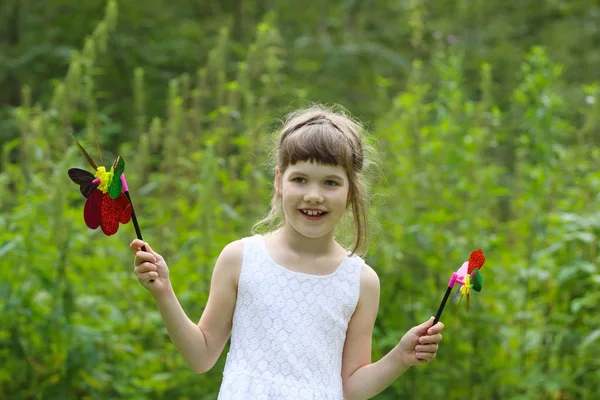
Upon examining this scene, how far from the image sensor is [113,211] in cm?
192

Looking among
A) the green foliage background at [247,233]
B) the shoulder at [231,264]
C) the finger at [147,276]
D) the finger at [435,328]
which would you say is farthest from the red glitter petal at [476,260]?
the green foliage background at [247,233]

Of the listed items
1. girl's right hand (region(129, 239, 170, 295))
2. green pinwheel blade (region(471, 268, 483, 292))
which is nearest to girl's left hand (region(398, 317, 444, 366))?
green pinwheel blade (region(471, 268, 483, 292))

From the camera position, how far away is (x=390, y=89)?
8078 mm

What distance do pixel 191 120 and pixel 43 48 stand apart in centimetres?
282

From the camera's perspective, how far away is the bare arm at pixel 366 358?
213cm

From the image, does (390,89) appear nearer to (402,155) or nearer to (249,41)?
(249,41)

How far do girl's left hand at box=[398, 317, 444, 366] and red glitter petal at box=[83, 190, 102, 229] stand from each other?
0.74 metres

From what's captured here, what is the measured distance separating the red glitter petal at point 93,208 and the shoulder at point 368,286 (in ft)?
2.24

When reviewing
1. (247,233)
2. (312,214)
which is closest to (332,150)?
(312,214)

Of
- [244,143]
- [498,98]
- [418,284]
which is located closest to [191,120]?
[244,143]

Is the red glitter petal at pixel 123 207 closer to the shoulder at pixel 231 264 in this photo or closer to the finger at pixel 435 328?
the shoulder at pixel 231 264

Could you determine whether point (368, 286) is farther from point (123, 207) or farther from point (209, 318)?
point (123, 207)

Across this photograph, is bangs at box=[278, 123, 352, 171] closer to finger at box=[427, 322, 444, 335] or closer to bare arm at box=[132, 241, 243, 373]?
bare arm at box=[132, 241, 243, 373]

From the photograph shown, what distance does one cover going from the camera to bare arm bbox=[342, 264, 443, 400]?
213 centimetres
